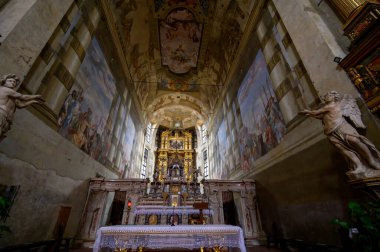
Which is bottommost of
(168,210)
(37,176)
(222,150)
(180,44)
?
(168,210)

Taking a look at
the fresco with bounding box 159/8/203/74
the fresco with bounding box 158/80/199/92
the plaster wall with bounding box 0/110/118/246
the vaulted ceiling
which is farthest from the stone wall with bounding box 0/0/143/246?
the fresco with bounding box 158/80/199/92

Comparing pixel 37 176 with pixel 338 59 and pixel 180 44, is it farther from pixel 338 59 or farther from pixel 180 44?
pixel 180 44

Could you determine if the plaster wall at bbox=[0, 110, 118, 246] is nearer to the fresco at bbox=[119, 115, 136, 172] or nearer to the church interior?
the church interior

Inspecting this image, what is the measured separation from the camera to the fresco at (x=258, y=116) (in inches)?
265

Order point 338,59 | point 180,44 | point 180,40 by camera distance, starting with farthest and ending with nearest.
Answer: point 180,44 < point 180,40 < point 338,59

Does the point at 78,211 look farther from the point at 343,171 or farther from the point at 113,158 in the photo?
the point at 343,171

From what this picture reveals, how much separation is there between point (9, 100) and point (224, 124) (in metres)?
12.1

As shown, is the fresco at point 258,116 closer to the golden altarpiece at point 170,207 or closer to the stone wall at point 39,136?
the golden altarpiece at point 170,207

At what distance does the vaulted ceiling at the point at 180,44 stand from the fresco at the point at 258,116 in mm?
3052

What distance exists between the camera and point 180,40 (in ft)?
47.1

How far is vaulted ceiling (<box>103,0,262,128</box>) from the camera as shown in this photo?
1051cm

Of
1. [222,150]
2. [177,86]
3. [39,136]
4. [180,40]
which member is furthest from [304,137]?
[177,86]

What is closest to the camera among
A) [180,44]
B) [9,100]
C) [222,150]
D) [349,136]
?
[9,100]

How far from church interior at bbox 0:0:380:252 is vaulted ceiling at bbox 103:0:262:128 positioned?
0.14m
